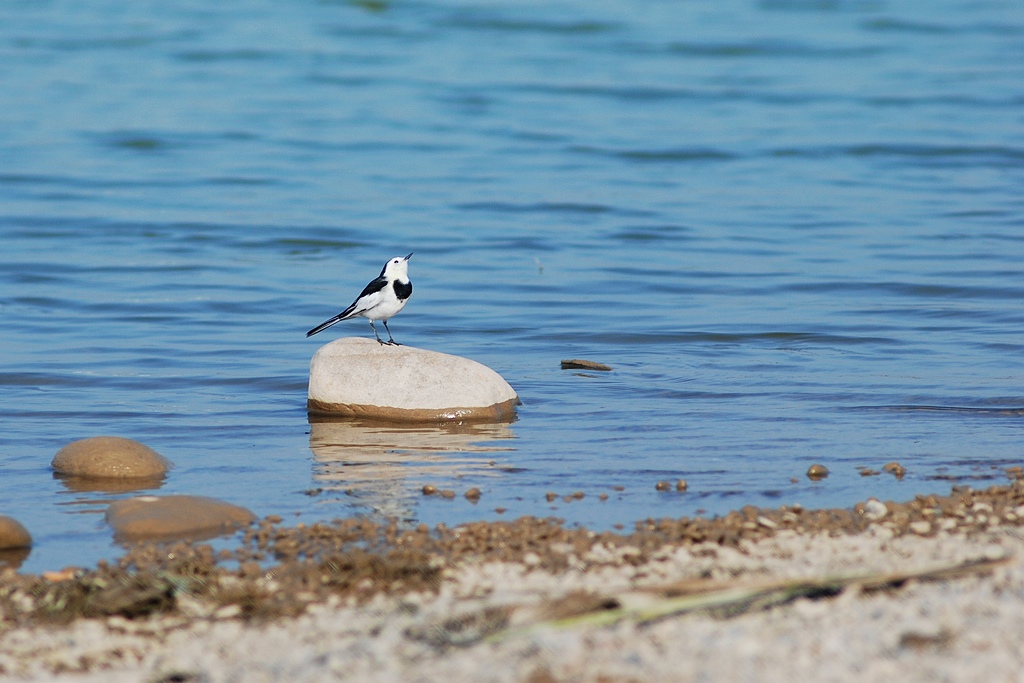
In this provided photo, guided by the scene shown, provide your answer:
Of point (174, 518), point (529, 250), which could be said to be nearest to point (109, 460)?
point (174, 518)

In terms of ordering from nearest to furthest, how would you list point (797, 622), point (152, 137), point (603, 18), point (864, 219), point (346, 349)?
point (797, 622)
point (346, 349)
point (864, 219)
point (152, 137)
point (603, 18)

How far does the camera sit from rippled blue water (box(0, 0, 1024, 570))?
7.49 metres

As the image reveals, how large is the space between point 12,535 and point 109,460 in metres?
1.29

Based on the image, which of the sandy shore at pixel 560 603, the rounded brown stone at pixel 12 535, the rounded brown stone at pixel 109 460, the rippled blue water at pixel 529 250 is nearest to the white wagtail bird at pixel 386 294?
the rippled blue water at pixel 529 250

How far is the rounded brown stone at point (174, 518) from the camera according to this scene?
605 cm

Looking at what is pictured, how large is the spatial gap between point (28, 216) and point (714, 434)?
38.2ft

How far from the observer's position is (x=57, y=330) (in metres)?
11.5

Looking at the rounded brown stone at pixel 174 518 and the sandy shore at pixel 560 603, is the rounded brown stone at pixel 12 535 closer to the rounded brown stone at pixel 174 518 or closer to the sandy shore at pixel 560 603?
the rounded brown stone at pixel 174 518

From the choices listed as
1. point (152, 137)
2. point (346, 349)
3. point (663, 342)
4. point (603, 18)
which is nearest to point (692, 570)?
point (346, 349)

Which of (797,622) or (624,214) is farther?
(624,214)

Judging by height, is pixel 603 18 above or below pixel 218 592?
above

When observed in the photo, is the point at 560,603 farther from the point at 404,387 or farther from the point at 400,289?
the point at 400,289

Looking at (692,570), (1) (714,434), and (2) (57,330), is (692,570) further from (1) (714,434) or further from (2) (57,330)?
(2) (57,330)

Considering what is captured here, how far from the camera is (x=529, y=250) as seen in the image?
14.9 metres
